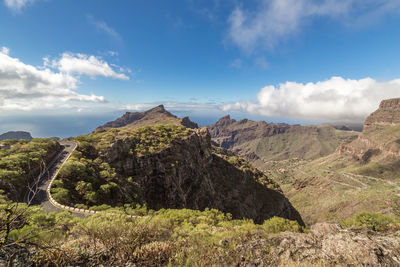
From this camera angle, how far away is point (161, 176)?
4431 centimetres

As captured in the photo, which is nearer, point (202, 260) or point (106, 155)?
point (202, 260)

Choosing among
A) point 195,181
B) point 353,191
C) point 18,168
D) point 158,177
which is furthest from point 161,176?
point 353,191

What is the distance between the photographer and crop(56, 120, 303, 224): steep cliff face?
27.6 meters

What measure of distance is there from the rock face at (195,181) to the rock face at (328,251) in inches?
1122

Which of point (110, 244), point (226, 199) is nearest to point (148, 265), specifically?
point (110, 244)

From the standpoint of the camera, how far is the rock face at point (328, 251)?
9242 millimetres

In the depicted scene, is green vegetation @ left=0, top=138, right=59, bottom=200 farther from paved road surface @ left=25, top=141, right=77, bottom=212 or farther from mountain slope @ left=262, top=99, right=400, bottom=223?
mountain slope @ left=262, top=99, right=400, bottom=223

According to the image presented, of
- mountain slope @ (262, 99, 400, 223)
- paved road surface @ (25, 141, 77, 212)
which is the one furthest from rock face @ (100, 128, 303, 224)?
mountain slope @ (262, 99, 400, 223)

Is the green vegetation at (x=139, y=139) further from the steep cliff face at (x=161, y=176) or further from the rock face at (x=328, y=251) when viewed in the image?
the rock face at (x=328, y=251)

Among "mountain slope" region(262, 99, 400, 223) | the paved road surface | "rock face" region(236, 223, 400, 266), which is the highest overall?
"rock face" region(236, 223, 400, 266)

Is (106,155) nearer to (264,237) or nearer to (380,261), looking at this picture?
(264,237)

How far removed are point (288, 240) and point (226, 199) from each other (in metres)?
49.2

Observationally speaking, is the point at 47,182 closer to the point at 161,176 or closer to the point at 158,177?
the point at 158,177

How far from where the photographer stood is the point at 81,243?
884 cm
